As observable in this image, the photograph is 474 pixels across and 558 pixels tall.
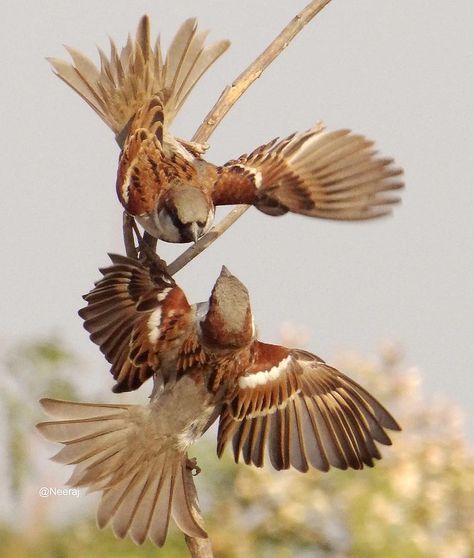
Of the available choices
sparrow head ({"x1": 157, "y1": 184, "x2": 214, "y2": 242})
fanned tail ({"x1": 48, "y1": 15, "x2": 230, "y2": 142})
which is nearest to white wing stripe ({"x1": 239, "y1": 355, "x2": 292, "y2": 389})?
sparrow head ({"x1": 157, "y1": 184, "x2": 214, "y2": 242})

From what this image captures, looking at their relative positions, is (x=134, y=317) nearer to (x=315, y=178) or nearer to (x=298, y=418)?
(x=298, y=418)

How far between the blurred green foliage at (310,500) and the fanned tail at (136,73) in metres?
1.22

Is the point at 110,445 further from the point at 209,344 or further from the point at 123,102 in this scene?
the point at 123,102

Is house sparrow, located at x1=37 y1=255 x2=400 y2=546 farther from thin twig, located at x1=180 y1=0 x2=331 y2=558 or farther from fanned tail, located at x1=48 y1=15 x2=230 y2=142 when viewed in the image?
fanned tail, located at x1=48 y1=15 x2=230 y2=142

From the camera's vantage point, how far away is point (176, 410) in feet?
11.5

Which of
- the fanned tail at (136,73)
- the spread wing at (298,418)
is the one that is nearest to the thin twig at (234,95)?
the spread wing at (298,418)

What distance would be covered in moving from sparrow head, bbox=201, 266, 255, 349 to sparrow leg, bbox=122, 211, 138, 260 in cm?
37

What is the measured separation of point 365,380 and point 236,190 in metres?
1.34

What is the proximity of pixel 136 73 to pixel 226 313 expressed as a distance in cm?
154

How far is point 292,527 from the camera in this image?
5.00 metres

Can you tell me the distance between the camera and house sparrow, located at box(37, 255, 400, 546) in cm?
334

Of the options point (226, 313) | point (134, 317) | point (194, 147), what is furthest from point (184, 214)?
point (226, 313)

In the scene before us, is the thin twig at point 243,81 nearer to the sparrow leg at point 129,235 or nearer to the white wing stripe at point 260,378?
the sparrow leg at point 129,235

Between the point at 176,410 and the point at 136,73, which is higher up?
the point at 136,73
